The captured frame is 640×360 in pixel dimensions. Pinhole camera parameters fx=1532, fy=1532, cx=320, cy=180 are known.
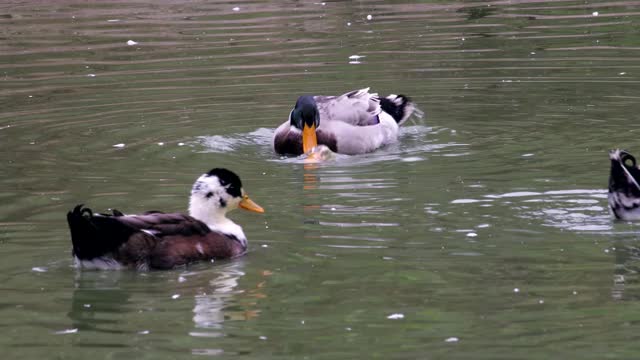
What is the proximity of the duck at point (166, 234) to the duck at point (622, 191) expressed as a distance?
2806 millimetres

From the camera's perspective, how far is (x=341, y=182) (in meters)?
14.1

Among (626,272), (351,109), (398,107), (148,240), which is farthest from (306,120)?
(626,272)

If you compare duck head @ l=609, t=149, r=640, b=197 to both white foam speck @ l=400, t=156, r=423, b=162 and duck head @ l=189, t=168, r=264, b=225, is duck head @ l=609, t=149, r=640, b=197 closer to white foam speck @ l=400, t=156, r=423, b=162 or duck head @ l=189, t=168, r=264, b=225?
duck head @ l=189, t=168, r=264, b=225

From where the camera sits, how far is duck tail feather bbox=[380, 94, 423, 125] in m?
17.6

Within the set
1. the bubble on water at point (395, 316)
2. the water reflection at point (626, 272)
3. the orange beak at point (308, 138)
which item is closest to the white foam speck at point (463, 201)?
the water reflection at point (626, 272)

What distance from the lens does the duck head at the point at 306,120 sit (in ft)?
53.2

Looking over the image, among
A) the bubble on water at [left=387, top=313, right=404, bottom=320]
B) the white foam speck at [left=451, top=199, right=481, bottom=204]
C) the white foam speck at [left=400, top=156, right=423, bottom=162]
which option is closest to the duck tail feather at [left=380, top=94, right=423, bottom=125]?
the white foam speck at [left=400, top=156, right=423, bottom=162]

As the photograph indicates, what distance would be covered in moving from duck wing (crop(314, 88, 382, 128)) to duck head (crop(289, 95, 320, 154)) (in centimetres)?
37

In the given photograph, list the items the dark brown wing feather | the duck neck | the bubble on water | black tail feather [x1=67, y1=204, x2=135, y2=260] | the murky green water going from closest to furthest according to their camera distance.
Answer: the murky green water
the bubble on water
black tail feather [x1=67, y1=204, x2=135, y2=260]
the dark brown wing feather
the duck neck

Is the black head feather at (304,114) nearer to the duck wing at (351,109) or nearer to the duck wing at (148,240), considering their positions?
the duck wing at (351,109)

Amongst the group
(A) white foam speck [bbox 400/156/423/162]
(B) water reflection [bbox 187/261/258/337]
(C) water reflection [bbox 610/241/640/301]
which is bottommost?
(C) water reflection [bbox 610/241/640/301]

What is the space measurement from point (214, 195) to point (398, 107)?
650cm

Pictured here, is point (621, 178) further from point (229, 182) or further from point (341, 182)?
point (341, 182)

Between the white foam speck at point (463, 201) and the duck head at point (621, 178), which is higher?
the duck head at point (621, 178)
